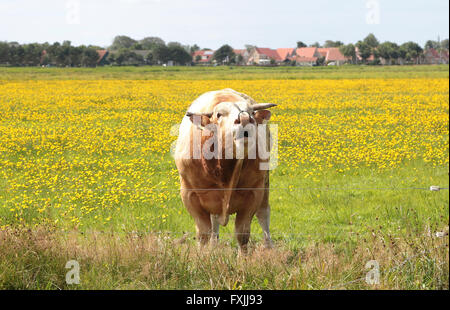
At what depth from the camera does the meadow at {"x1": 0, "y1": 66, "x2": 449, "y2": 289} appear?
16.5 ft

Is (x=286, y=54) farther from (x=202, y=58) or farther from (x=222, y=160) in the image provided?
(x=222, y=160)

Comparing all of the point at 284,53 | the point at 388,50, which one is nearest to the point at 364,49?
the point at 388,50

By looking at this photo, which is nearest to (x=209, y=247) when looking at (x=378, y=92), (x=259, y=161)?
(x=259, y=161)

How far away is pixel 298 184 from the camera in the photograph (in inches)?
402

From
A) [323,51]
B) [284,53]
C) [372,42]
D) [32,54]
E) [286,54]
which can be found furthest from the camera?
[286,54]

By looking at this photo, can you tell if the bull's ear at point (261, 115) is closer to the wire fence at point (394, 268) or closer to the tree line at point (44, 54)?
the wire fence at point (394, 268)

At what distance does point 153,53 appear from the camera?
52625mm

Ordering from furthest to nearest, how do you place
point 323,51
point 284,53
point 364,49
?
point 284,53, point 323,51, point 364,49

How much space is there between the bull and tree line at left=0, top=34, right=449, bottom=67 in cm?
1464

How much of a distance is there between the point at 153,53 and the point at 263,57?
74.0 feet

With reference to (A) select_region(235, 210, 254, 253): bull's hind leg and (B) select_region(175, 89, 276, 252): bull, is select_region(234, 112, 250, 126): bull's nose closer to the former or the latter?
(B) select_region(175, 89, 276, 252): bull

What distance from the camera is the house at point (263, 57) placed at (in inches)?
2657

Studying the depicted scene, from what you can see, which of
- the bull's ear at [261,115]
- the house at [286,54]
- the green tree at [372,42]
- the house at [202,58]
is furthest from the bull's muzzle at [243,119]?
the house at [286,54]

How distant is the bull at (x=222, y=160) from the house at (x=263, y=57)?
60.7 metres
